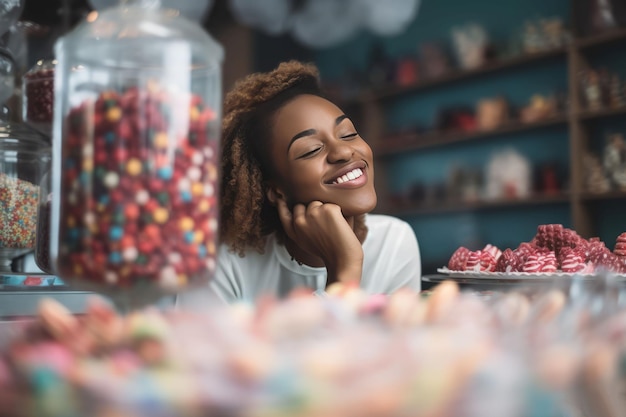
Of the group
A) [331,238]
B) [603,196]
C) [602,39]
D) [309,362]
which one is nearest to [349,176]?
[331,238]

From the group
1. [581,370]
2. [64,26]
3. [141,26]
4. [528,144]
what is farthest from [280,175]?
[528,144]

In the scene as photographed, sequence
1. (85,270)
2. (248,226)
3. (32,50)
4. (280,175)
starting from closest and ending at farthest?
(85,270) → (280,175) → (248,226) → (32,50)

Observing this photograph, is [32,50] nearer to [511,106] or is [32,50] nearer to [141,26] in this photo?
[141,26]

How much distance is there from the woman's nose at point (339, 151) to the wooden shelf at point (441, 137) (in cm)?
269

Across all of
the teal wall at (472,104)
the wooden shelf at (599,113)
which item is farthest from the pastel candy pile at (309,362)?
the teal wall at (472,104)

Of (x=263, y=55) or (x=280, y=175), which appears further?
(x=263, y=55)

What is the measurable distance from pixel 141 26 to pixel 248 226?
29.3 inches

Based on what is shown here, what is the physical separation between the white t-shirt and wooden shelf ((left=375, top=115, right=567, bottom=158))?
2.39m

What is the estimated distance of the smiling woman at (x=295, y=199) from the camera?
1083mm

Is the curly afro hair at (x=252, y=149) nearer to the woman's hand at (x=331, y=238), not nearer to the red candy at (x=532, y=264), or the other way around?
the woman's hand at (x=331, y=238)

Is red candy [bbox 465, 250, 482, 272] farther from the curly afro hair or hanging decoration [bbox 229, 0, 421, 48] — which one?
hanging decoration [bbox 229, 0, 421, 48]

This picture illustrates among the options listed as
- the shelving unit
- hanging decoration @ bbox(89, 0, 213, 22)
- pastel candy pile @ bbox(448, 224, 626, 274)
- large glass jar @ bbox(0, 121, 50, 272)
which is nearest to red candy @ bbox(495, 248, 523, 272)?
pastel candy pile @ bbox(448, 224, 626, 274)

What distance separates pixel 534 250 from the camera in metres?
0.98

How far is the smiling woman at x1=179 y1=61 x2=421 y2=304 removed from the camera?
108cm
